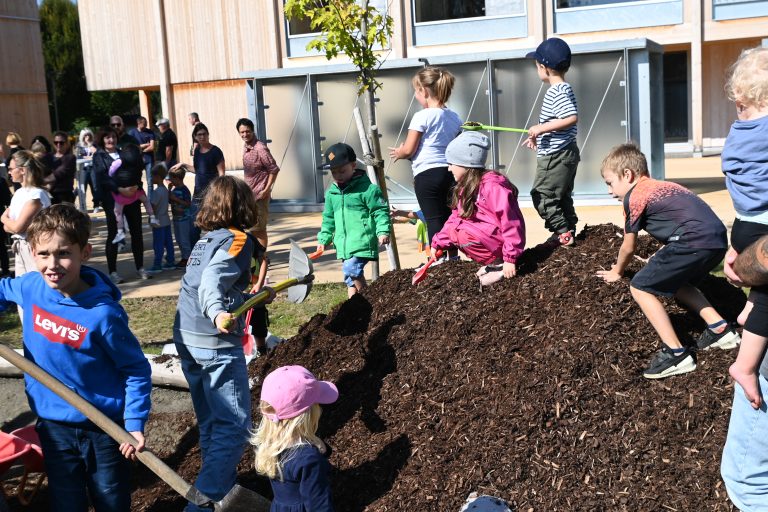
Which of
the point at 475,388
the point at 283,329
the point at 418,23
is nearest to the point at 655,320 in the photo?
the point at 475,388

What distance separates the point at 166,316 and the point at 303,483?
→ 18.2ft

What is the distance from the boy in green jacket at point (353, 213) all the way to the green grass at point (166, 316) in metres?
1.05

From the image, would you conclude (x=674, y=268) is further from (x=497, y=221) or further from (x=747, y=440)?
(x=747, y=440)

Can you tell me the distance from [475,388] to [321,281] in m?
5.50

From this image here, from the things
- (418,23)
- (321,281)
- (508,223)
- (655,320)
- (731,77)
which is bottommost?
(321,281)

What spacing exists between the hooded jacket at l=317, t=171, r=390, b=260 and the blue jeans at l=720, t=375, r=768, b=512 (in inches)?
140

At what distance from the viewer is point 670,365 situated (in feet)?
13.9

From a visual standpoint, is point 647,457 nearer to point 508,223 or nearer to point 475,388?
point 475,388

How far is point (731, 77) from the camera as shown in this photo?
338 centimetres

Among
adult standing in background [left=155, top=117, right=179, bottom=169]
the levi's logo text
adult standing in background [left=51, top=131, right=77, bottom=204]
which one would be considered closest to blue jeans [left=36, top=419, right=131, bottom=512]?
the levi's logo text

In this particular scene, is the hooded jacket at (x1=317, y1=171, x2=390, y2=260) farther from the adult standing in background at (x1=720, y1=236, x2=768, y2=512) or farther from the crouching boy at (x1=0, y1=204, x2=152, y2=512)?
the adult standing in background at (x1=720, y1=236, x2=768, y2=512)

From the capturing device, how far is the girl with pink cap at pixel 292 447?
136 inches

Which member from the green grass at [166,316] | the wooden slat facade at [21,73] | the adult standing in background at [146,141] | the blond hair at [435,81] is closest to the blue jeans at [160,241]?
the green grass at [166,316]

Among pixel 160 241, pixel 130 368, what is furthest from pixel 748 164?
pixel 160 241
